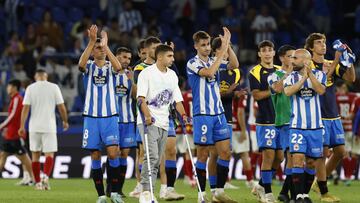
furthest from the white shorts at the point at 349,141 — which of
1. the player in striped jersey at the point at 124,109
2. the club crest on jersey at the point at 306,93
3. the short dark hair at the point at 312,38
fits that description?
the club crest on jersey at the point at 306,93

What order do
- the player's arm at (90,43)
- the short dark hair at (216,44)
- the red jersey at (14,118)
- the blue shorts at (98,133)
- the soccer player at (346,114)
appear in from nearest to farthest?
1. the player's arm at (90,43)
2. the blue shorts at (98,133)
3. the short dark hair at (216,44)
4. the red jersey at (14,118)
5. the soccer player at (346,114)

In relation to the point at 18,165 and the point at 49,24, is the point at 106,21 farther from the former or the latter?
the point at 18,165

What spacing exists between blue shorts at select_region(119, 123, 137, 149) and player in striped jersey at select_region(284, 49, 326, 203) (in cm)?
316

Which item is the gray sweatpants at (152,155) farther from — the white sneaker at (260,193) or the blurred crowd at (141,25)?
the blurred crowd at (141,25)

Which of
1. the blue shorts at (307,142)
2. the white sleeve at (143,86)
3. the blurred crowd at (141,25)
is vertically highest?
the blurred crowd at (141,25)

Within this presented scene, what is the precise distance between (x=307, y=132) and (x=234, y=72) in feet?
9.26

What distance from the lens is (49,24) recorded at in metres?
29.6

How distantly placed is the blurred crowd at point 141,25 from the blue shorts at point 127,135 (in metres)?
9.35

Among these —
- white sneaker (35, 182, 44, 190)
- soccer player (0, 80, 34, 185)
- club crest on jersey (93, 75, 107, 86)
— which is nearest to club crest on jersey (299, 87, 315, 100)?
club crest on jersey (93, 75, 107, 86)

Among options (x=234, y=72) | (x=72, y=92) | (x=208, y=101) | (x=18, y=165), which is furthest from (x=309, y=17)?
(x=208, y=101)

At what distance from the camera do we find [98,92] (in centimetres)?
1630

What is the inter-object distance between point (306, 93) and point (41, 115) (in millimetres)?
6886

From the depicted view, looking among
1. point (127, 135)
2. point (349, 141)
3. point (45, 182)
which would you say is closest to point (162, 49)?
point (127, 135)

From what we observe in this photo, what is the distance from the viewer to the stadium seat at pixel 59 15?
3073 cm
